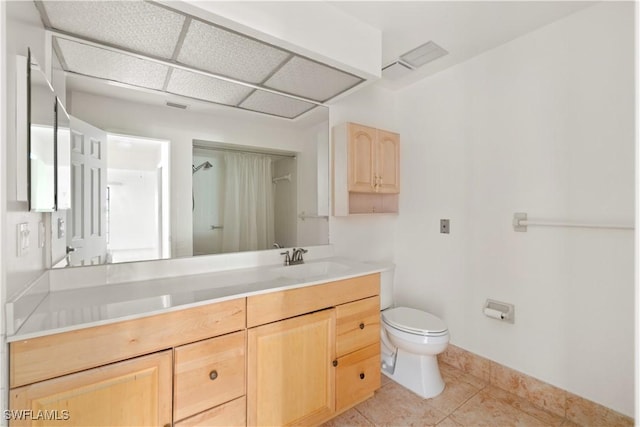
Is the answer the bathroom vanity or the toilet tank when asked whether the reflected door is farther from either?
the toilet tank

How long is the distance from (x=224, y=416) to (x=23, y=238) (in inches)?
40.5

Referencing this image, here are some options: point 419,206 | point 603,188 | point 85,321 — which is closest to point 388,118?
point 419,206

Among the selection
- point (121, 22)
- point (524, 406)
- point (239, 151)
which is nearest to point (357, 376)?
point (524, 406)

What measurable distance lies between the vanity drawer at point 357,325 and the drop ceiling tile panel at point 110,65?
163cm

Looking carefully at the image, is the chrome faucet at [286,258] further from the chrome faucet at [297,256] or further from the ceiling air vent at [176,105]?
the ceiling air vent at [176,105]

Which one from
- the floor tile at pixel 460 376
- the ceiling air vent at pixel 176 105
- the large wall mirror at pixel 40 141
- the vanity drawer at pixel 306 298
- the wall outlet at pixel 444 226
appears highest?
the ceiling air vent at pixel 176 105

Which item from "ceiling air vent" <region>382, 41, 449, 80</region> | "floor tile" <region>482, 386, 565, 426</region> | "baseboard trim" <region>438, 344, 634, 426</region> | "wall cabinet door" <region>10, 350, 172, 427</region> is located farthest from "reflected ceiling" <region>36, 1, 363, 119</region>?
"floor tile" <region>482, 386, 565, 426</region>

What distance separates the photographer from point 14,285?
898 mm

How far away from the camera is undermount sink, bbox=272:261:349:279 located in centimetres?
173

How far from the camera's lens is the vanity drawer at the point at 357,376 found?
1.56m

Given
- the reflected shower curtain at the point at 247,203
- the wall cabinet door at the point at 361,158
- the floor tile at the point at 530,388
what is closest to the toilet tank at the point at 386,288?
the wall cabinet door at the point at 361,158

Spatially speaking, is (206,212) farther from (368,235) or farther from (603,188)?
(603,188)

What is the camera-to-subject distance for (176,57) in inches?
58.1

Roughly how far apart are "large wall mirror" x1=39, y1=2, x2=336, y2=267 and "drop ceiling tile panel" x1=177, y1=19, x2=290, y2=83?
3.4 inches
